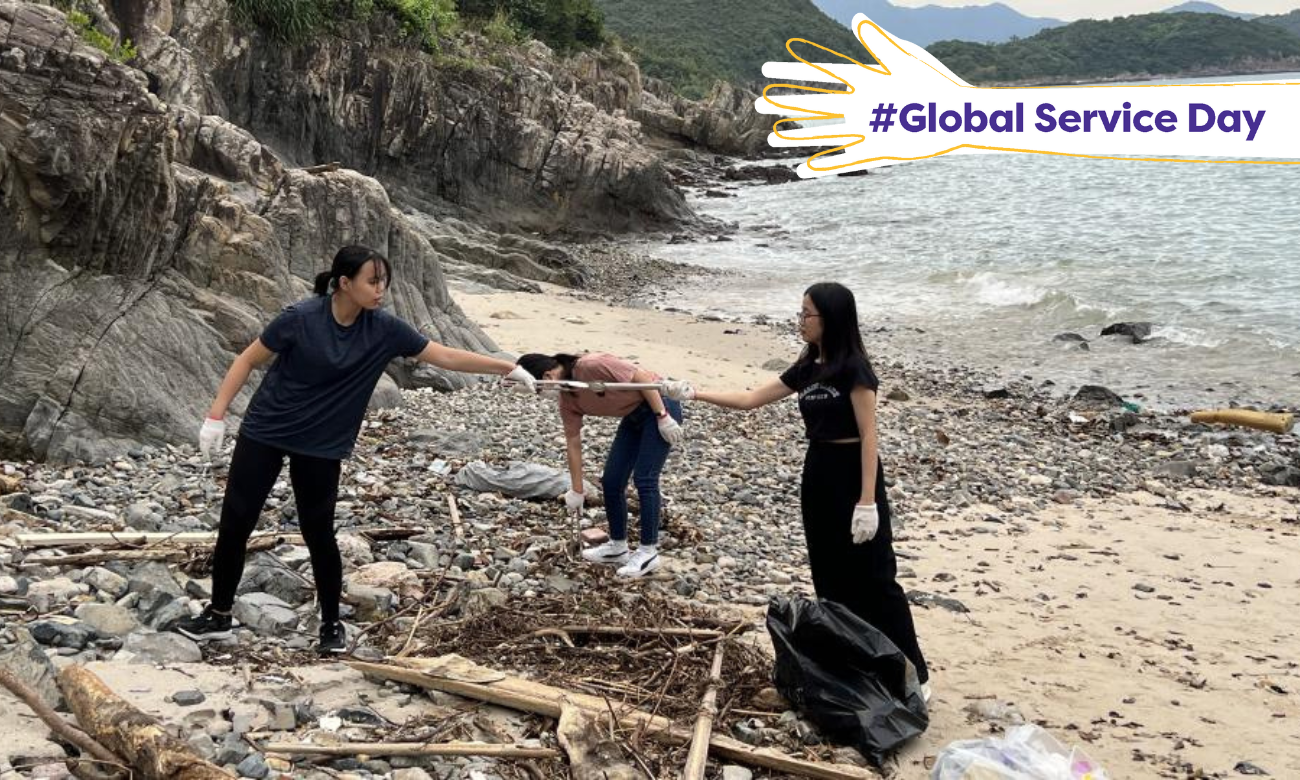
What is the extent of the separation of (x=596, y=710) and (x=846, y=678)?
113 cm

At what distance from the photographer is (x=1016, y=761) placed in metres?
4.52

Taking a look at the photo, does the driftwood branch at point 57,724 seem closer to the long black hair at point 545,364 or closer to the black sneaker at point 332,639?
the black sneaker at point 332,639

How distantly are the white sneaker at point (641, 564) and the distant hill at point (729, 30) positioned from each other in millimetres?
100347

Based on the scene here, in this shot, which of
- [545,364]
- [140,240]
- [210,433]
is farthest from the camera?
[140,240]

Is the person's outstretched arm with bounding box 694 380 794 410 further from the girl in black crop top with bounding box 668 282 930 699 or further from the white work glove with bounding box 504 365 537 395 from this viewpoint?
the white work glove with bounding box 504 365 537 395

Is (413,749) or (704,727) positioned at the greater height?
(413,749)

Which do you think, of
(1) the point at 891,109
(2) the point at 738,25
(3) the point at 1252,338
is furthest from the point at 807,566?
(2) the point at 738,25

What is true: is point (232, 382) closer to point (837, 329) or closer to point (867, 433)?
point (837, 329)

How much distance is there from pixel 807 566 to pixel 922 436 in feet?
17.8

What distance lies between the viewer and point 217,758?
3967mm

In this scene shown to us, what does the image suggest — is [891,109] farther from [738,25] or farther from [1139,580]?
[738,25]

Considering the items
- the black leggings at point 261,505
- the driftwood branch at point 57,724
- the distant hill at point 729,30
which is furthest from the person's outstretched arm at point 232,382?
the distant hill at point 729,30

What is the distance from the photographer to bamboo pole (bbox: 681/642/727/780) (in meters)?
4.45

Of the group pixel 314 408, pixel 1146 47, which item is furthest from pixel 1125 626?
pixel 1146 47
